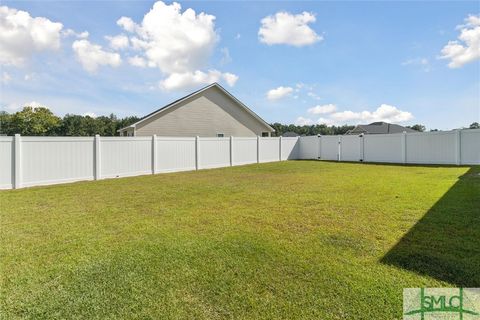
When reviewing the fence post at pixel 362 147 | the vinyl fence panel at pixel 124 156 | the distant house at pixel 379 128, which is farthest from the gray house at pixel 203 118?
the distant house at pixel 379 128

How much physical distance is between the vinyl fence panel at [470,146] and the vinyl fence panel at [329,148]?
Answer: 7.20 metres

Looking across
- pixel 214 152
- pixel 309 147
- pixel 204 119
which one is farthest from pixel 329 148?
pixel 214 152

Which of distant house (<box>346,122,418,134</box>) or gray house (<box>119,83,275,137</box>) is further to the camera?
distant house (<box>346,122,418,134</box>)

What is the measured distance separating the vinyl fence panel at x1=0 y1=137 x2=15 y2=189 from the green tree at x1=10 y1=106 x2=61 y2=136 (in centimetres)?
5314

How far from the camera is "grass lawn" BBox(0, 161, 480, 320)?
224 centimetres

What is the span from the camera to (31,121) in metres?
51.2

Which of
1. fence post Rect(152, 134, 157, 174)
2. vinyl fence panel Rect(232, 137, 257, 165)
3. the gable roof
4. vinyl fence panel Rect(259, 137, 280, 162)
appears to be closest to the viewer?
fence post Rect(152, 134, 157, 174)

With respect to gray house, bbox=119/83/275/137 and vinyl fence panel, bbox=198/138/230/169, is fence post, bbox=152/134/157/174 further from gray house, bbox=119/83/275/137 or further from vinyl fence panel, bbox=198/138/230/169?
gray house, bbox=119/83/275/137

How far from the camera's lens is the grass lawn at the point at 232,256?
7.36 feet

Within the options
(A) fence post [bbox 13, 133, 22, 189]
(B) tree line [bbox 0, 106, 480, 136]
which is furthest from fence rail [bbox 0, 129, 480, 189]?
(B) tree line [bbox 0, 106, 480, 136]

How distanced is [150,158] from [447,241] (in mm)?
10751

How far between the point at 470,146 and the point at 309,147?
9.64 metres

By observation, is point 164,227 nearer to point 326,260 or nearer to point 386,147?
point 326,260

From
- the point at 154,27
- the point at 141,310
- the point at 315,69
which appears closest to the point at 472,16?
the point at 315,69
